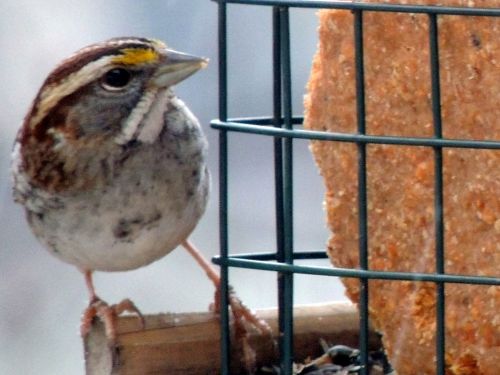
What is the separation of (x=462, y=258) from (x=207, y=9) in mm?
5077

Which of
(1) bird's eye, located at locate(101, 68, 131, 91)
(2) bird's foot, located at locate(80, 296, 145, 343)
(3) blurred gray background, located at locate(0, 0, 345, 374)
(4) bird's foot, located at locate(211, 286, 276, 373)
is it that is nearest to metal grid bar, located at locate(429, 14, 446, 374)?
(4) bird's foot, located at locate(211, 286, 276, 373)

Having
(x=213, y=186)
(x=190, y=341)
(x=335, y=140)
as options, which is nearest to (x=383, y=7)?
(x=335, y=140)

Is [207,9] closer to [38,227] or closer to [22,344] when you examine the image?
[22,344]

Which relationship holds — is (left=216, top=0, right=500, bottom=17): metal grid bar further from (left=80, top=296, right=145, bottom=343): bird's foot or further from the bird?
(left=80, top=296, right=145, bottom=343): bird's foot

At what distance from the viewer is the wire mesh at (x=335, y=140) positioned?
3182 mm

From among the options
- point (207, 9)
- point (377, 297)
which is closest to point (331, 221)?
point (377, 297)

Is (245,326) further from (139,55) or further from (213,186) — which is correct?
(213,186)

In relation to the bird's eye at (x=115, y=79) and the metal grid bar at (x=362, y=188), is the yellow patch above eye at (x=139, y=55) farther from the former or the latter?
the metal grid bar at (x=362, y=188)

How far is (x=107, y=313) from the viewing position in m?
3.83

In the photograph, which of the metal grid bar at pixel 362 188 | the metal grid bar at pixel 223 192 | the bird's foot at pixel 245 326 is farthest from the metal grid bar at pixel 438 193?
the bird's foot at pixel 245 326

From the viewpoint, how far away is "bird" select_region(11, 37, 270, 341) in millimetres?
3977

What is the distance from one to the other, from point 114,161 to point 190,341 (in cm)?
54

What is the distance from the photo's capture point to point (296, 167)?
770cm

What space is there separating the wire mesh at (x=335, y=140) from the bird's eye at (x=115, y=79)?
18.2 inches
